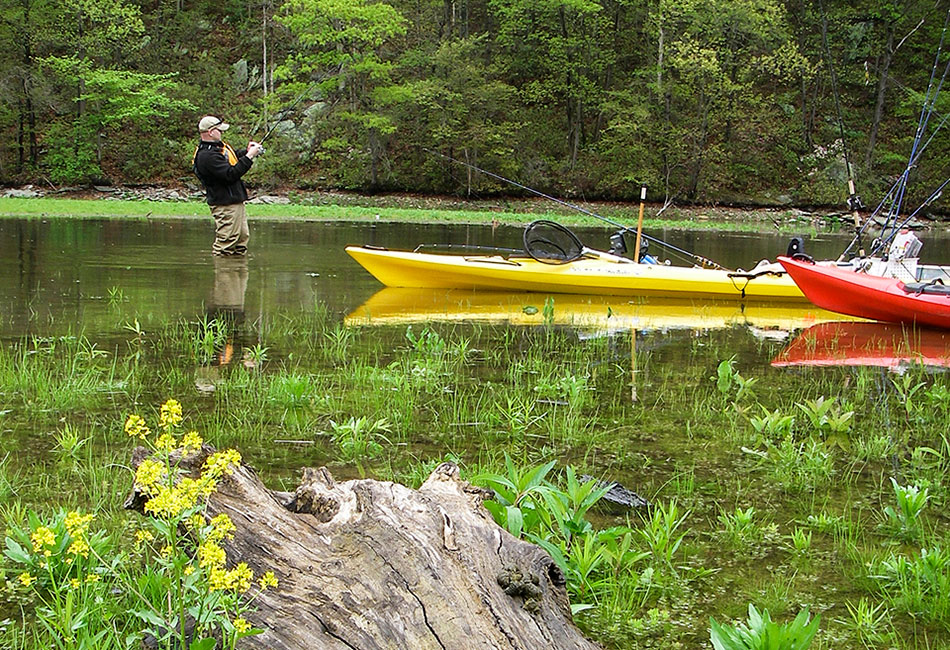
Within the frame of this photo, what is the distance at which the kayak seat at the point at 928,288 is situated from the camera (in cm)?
932

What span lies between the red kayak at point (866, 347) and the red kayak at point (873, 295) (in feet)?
0.63

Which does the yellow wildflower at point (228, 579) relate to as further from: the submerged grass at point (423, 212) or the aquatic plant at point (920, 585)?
the submerged grass at point (423, 212)

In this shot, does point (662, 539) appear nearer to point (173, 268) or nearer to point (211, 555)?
point (211, 555)

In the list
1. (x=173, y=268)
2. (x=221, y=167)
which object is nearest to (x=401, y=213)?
(x=173, y=268)

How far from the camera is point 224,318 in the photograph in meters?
8.45

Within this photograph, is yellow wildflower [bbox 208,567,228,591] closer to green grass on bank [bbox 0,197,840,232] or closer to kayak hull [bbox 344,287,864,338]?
kayak hull [bbox 344,287,864,338]

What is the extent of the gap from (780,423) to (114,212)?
2539cm

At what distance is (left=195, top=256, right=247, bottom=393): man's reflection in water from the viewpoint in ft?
19.7

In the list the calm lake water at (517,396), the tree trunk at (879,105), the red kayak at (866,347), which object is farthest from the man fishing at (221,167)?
the tree trunk at (879,105)

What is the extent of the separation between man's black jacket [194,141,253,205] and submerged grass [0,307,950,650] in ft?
13.4

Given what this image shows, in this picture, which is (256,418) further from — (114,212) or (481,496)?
(114,212)

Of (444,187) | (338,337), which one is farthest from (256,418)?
(444,187)

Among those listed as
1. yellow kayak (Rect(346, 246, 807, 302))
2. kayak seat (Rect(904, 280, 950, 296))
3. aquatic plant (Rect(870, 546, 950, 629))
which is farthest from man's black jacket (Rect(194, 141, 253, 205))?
aquatic plant (Rect(870, 546, 950, 629))

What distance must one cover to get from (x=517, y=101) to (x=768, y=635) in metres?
41.9
